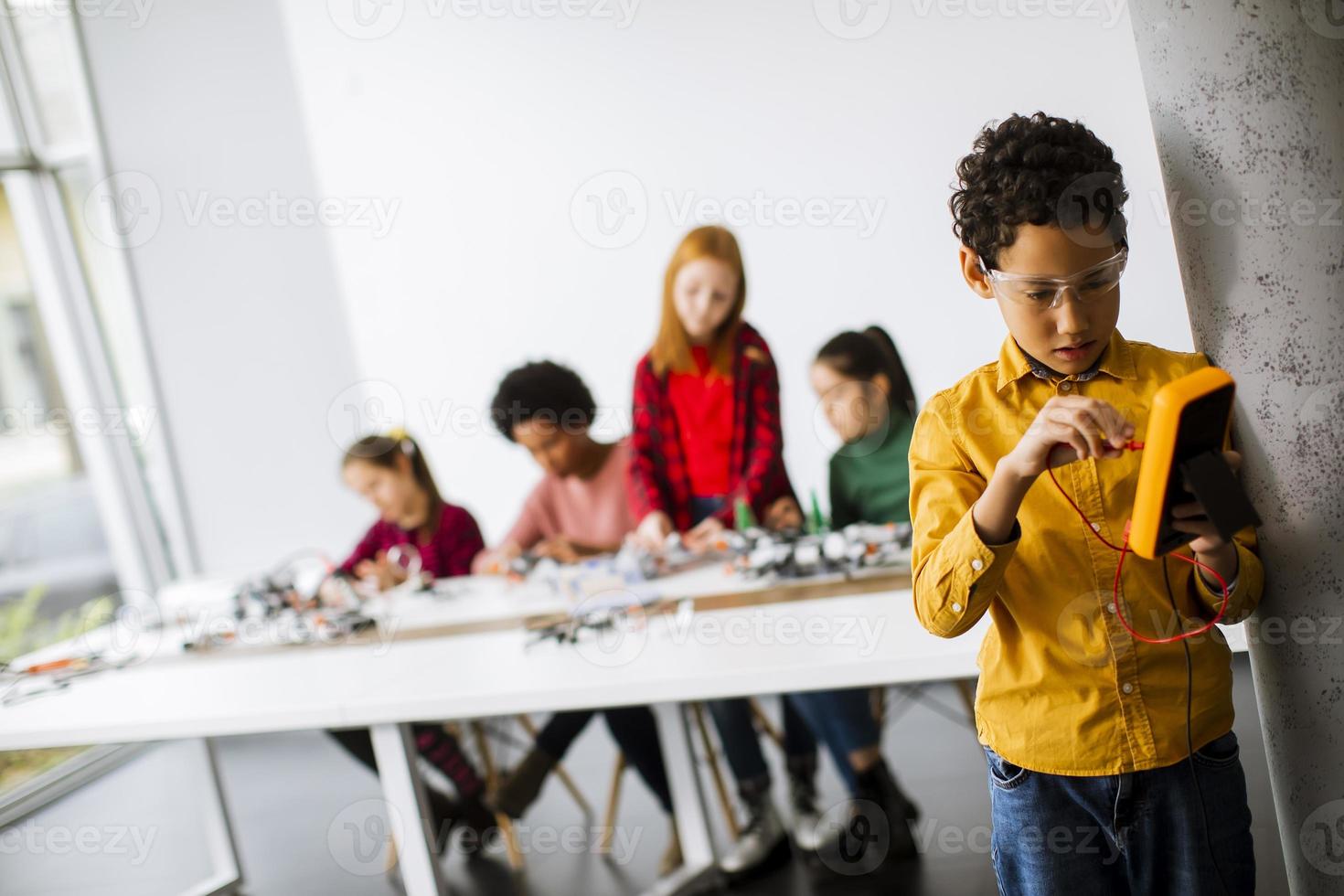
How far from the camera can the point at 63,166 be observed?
5105 millimetres

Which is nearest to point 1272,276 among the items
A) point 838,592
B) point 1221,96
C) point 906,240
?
point 1221,96

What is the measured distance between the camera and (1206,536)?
3.75ft

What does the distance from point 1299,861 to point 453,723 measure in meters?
2.76

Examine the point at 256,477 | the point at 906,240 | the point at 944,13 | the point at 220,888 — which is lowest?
the point at 220,888

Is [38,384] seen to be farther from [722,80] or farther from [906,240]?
[906,240]

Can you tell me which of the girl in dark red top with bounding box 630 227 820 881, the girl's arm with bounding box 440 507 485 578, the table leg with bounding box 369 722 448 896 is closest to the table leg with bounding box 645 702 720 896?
the table leg with bounding box 369 722 448 896

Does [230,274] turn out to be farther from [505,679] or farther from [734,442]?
[505,679]

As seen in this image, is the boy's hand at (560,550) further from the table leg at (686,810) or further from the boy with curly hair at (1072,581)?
the boy with curly hair at (1072,581)

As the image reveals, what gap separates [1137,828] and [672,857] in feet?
6.45

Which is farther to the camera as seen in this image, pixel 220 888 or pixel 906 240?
pixel 906 240

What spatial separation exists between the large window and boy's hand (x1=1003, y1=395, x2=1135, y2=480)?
4.69 meters

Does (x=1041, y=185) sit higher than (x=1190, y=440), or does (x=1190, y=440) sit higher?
(x=1041, y=185)

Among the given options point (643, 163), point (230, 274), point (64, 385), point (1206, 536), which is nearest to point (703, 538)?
point (643, 163)

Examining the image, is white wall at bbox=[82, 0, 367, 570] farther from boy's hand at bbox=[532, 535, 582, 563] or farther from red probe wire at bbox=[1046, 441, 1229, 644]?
red probe wire at bbox=[1046, 441, 1229, 644]
